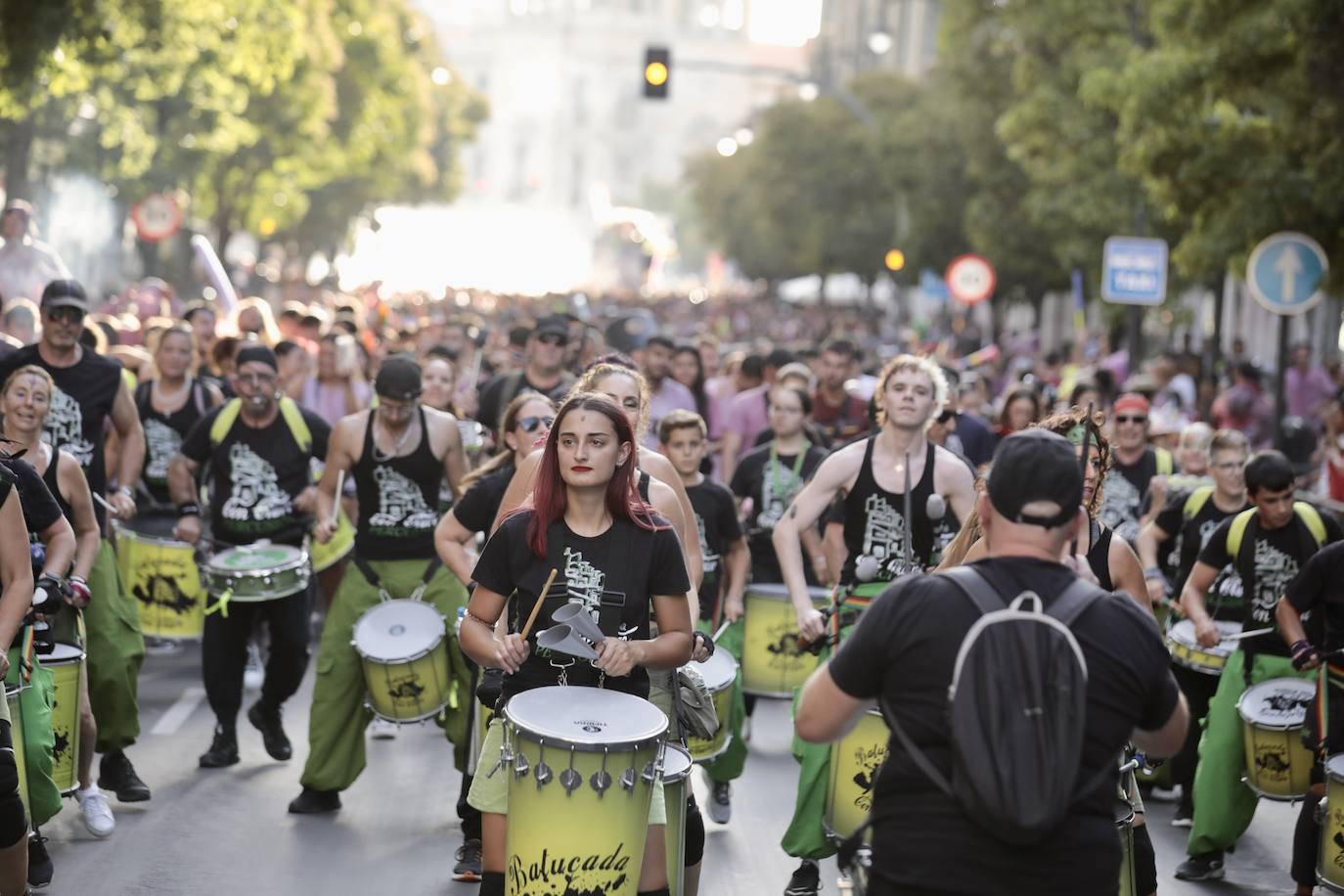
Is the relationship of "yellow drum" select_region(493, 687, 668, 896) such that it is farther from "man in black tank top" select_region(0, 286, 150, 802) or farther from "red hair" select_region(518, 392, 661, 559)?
"man in black tank top" select_region(0, 286, 150, 802)

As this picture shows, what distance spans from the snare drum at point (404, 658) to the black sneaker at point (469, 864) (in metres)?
0.73

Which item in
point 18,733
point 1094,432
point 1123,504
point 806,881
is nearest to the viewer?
point 1094,432

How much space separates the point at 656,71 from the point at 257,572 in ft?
69.4

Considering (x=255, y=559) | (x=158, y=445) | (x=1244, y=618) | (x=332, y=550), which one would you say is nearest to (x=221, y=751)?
(x=255, y=559)

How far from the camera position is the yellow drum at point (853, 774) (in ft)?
24.8

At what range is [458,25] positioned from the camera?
630 feet

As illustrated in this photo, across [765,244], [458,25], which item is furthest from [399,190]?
[458,25]

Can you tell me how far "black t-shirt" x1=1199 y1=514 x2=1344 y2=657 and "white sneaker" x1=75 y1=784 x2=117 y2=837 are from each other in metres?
4.41

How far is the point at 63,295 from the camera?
10.1 m

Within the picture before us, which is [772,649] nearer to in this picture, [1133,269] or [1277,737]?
[1277,737]

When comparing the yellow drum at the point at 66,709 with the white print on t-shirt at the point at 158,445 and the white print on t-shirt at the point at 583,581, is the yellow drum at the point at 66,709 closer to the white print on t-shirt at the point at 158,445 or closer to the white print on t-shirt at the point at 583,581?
the white print on t-shirt at the point at 583,581

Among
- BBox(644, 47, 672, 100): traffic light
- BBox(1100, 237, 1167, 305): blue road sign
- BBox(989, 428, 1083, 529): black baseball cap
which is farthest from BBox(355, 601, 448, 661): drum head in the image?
BBox(644, 47, 672, 100): traffic light

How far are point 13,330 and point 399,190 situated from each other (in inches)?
2336

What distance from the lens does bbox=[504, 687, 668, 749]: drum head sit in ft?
18.7
